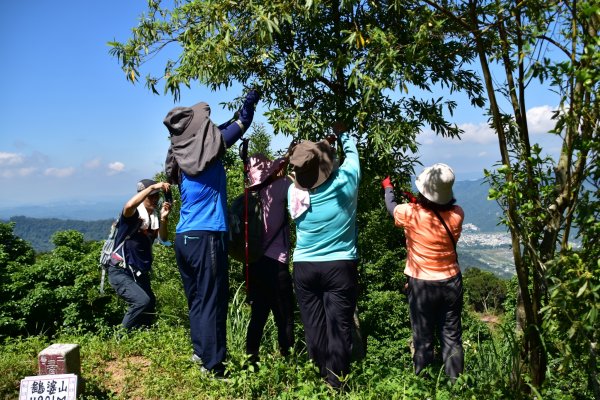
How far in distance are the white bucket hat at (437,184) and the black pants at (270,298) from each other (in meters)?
1.31

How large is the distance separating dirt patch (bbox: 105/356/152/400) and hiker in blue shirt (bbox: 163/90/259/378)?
65 centimetres

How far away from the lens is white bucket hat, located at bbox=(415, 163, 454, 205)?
12.5 ft

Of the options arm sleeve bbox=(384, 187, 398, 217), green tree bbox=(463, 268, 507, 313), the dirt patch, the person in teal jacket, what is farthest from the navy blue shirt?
green tree bbox=(463, 268, 507, 313)

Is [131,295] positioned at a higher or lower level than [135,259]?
lower

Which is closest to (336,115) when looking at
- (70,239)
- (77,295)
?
(77,295)

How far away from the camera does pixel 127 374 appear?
4.62 meters

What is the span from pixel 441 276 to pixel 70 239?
7.82 m

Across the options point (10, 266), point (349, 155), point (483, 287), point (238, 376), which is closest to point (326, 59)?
point (349, 155)

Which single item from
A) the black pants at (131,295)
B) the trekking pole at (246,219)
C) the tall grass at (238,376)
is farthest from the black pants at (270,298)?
the black pants at (131,295)

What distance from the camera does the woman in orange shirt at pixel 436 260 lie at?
388 centimetres

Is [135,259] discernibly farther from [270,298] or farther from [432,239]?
[432,239]

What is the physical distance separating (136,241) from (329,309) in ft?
9.31

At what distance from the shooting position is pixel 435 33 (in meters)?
3.74

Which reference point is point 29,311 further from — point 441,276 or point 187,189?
point 441,276
